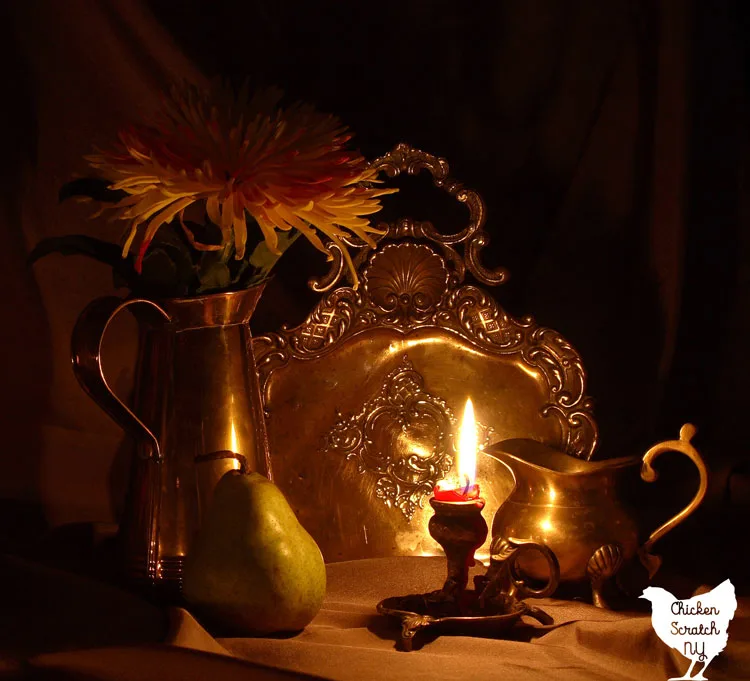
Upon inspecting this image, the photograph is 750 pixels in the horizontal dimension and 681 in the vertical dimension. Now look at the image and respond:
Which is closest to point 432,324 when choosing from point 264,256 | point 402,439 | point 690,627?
point 402,439

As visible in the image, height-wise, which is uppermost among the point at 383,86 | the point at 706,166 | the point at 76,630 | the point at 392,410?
the point at 383,86

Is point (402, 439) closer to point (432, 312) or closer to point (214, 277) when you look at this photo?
point (432, 312)

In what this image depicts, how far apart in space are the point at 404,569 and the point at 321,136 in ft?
1.46

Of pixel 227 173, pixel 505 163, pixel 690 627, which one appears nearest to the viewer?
pixel 690 627

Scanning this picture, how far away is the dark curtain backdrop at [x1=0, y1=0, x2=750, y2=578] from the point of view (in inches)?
53.8

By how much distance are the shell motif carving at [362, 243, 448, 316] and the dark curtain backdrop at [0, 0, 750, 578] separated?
0.19 meters

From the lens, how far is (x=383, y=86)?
4.76 ft

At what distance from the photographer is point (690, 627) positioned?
0.90 meters

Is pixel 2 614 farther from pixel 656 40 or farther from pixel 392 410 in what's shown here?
pixel 656 40

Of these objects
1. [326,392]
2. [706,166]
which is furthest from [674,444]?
[706,166]

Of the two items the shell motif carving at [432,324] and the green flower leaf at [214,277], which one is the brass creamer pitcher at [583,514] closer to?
the shell motif carving at [432,324]

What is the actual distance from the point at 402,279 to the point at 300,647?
0.46 metres

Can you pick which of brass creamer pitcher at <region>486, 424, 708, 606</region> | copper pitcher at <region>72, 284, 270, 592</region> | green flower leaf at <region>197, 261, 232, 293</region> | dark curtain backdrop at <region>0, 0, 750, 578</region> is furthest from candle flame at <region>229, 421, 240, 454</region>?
dark curtain backdrop at <region>0, 0, 750, 578</region>

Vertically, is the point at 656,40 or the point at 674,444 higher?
the point at 656,40
